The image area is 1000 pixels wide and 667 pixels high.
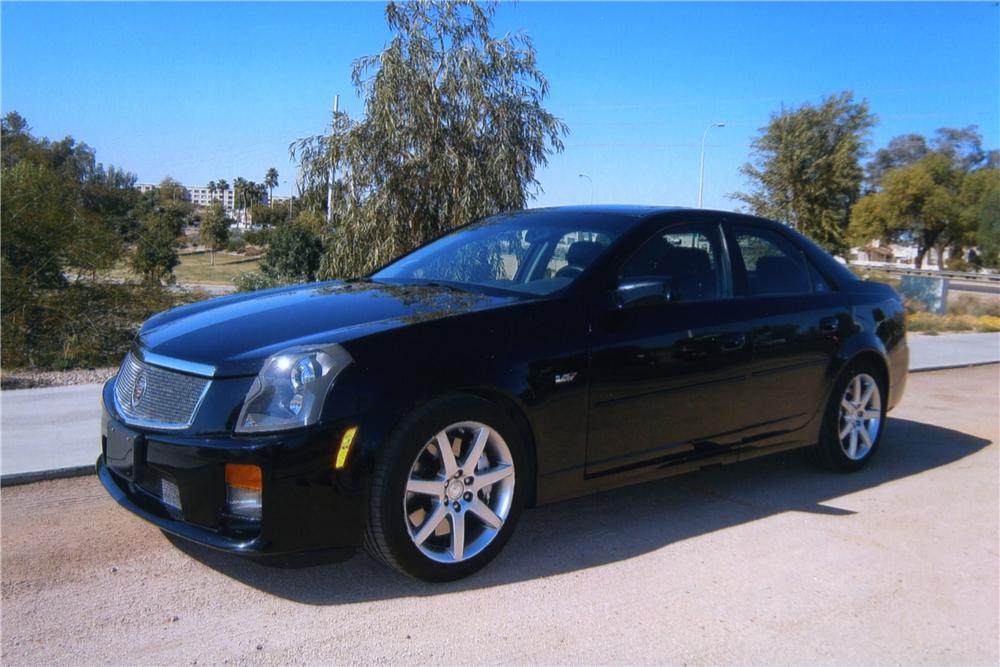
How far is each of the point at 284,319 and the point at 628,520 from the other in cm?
214

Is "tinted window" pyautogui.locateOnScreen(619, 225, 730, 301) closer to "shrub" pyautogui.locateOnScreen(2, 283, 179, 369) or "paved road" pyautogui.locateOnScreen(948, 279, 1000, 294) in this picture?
"shrub" pyautogui.locateOnScreen(2, 283, 179, 369)

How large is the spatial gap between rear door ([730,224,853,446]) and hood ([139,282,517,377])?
164cm

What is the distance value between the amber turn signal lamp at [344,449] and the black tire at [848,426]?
3.40 meters

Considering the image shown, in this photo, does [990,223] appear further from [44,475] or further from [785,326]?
[44,475]

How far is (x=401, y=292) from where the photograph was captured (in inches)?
174

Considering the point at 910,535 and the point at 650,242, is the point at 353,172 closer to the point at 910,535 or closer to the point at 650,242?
the point at 650,242

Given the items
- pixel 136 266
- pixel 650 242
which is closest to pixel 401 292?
pixel 650 242

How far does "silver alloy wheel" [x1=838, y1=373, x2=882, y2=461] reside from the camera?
5.60m

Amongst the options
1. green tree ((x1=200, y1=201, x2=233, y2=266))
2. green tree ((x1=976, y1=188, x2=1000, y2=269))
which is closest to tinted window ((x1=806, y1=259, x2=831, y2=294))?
green tree ((x1=200, y1=201, x2=233, y2=266))

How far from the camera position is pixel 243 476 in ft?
10.7

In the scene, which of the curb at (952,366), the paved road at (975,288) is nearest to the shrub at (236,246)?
the paved road at (975,288)

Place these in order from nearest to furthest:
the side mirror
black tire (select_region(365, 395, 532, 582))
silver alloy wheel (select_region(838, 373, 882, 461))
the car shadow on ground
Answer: black tire (select_region(365, 395, 532, 582))
the car shadow on ground
the side mirror
silver alloy wheel (select_region(838, 373, 882, 461))

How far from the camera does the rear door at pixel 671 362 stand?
416cm

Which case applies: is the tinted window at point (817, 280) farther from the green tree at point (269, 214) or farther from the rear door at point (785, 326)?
the green tree at point (269, 214)
